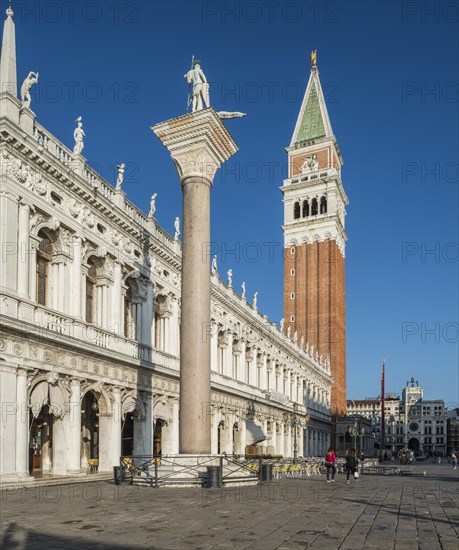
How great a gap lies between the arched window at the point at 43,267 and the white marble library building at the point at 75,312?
0.04 meters

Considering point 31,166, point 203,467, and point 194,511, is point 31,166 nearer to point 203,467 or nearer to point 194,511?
point 203,467

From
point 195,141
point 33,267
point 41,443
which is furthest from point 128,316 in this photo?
point 195,141

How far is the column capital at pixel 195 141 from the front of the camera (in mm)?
23625

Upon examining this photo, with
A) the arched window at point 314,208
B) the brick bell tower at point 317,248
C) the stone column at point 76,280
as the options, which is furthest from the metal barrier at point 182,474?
the arched window at point 314,208

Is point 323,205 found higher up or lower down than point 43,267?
higher up

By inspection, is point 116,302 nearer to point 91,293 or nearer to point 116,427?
point 91,293

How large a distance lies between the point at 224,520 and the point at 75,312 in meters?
15.8

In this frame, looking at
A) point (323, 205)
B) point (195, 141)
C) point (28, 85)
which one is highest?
point (323, 205)

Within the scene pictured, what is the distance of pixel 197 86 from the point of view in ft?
80.9

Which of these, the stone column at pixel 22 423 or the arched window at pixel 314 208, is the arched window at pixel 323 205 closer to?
the arched window at pixel 314 208

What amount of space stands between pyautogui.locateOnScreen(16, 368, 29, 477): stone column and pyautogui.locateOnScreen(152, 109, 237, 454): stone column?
5.70m

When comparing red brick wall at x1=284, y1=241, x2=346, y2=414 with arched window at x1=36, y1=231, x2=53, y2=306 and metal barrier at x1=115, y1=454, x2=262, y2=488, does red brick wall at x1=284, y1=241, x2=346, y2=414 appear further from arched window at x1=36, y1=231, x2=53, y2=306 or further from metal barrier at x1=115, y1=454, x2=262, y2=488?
metal barrier at x1=115, y1=454, x2=262, y2=488

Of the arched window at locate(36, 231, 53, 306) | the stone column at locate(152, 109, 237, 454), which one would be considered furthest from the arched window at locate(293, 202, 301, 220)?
the arched window at locate(36, 231, 53, 306)

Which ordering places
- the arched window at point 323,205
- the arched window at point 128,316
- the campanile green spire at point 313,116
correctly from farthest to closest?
the campanile green spire at point 313,116
the arched window at point 323,205
the arched window at point 128,316
